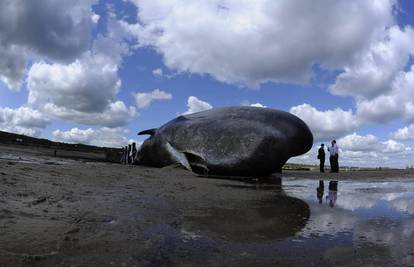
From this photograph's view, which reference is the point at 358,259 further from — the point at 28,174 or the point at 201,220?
the point at 28,174

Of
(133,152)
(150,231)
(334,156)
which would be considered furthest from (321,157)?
(150,231)

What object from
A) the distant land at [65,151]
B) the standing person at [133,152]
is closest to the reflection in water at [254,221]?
the standing person at [133,152]

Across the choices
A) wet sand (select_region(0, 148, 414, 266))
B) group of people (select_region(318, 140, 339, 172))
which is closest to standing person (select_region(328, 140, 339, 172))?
group of people (select_region(318, 140, 339, 172))

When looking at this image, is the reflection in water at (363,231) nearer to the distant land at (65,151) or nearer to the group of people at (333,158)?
the group of people at (333,158)

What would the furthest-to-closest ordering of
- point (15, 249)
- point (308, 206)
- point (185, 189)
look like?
point (185, 189)
point (308, 206)
point (15, 249)

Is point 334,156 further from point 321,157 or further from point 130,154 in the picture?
point 130,154

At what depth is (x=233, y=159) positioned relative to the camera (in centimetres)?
1268

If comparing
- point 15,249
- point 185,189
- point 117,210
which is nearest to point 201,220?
point 117,210

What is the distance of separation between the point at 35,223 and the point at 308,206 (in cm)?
407

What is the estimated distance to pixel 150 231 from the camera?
4.12m

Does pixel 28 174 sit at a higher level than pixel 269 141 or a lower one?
lower

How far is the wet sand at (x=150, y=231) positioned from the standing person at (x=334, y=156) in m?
14.4

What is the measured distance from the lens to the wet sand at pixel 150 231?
3.28 meters

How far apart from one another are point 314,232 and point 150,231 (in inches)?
70.5
